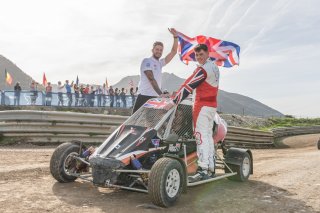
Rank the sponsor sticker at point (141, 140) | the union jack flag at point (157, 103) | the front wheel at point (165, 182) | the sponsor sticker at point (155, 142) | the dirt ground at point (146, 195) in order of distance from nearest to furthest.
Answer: the front wheel at point (165, 182)
the dirt ground at point (146, 195)
the sponsor sticker at point (141, 140)
the sponsor sticker at point (155, 142)
the union jack flag at point (157, 103)

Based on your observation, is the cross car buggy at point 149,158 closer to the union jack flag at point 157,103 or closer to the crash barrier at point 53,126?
the union jack flag at point 157,103

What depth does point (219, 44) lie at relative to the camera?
9148 mm

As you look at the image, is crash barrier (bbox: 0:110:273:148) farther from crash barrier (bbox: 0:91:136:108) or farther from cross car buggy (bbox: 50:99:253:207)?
crash barrier (bbox: 0:91:136:108)

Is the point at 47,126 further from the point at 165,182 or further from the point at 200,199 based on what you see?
the point at 165,182

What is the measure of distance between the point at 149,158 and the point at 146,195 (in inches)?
21.9

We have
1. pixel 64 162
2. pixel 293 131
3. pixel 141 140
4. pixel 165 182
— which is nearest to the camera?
pixel 165 182

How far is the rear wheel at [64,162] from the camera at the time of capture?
5.56m

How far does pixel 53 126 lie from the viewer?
1099 centimetres

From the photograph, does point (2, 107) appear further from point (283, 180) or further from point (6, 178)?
point (283, 180)

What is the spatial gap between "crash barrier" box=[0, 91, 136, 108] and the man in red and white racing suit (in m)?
14.4

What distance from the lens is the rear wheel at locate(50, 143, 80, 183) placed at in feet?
18.2

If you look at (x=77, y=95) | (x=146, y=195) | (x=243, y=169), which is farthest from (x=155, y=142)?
(x=77, y=95)

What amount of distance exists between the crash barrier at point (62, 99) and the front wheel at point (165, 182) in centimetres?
1511

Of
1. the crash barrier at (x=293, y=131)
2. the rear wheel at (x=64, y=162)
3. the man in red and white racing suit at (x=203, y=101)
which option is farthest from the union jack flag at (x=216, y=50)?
the crash barrier at (x=293, y=131)
